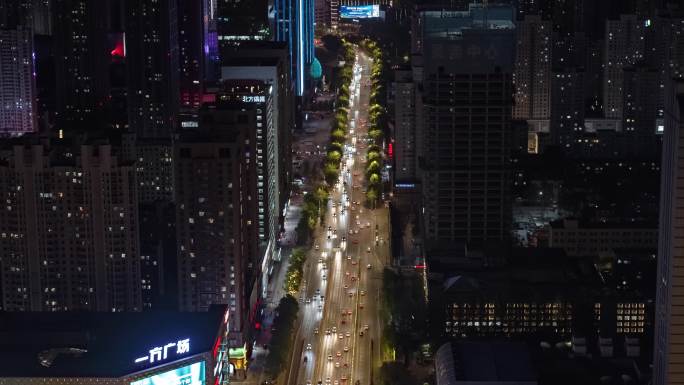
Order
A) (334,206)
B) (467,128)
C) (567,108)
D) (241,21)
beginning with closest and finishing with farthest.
Answer: (467,128) < (334,206) < (567,108) < (241,21)

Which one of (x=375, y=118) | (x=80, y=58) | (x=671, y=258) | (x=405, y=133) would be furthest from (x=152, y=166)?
(x=671, y=258)

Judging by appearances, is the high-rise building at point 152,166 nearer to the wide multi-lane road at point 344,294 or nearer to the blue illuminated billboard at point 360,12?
the wide multi-lane road at point 344,294

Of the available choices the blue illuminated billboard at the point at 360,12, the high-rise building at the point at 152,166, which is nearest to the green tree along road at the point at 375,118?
the blue illuminated billboard at the point at 360,12

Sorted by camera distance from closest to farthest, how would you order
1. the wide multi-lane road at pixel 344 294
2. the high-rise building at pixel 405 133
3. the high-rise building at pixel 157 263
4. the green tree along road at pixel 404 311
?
the wide multi-lane road at pixel 344 294 → the green tree along road at pixel 404 311 → the high-rise building at pixel 157 263 → the high-rise building at pixel 405 133

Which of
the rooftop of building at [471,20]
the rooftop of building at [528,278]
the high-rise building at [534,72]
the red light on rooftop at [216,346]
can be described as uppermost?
the rooftop of building at [471,20]

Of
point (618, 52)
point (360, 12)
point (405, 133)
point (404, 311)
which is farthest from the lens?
point (360, 12)

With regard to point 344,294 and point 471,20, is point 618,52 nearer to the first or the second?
point 471,20
